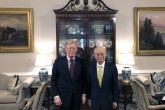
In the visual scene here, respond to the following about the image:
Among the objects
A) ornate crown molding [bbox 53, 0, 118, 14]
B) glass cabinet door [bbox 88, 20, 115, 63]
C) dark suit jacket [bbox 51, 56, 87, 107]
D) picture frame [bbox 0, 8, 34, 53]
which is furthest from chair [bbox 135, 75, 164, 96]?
picture frame [bbox 0, 8, 34, 53]

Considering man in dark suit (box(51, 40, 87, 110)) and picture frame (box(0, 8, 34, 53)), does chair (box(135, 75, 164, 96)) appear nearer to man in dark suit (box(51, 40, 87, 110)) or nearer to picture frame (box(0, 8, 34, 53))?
man in dark suit (box(51, 40, 87, 110))

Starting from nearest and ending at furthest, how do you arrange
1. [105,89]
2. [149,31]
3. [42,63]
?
[105,89] → [42,63] → [149,31]

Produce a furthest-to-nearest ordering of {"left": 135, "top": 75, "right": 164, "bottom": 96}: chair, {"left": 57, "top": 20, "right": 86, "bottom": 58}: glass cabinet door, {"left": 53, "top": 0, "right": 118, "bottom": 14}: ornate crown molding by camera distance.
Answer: {"left": 57, "top": 20, "right": 86, "bottom": 58}: glass cabinet door → {"left": 53, "top": 0, "right": 118, "bottom": 14}: ornate crown molding → {"left": 135, "top": 75, "right": 164, "bottom": 96}: chair

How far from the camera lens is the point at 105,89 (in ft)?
6.98

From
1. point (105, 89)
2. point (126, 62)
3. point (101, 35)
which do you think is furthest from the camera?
point (101, 35)

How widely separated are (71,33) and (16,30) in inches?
51.8

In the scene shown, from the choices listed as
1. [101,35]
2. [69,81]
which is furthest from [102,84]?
[101,35]

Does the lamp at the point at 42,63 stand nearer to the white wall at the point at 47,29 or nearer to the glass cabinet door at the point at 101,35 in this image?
the white wall at the point at 47,29

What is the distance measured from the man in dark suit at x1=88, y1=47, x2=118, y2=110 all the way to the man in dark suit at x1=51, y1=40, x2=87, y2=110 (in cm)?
12

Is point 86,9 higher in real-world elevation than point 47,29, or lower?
higher

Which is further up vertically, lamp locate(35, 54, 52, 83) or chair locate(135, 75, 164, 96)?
lamp locate(35, 54, 52, 83)

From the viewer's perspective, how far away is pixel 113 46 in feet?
13.4

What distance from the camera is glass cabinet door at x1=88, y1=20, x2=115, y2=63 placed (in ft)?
13.4

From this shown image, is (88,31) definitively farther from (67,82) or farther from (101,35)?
(67,82)
